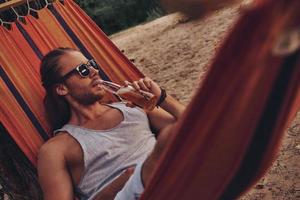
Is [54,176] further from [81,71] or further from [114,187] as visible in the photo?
[81,71]

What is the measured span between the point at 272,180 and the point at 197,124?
1.77m

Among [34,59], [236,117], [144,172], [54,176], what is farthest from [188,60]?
[236,117]

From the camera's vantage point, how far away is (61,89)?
2414 millimetres

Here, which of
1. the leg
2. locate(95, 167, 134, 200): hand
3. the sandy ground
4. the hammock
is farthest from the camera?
the sandy ground

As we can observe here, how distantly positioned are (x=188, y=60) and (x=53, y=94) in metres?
3.34

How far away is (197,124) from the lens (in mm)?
1217

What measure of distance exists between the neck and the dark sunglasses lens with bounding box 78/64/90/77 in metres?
0.15

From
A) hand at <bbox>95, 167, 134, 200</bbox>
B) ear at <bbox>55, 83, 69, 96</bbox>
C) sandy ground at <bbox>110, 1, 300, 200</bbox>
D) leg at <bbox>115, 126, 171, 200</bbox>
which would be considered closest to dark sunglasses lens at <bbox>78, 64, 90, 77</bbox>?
ear at <bbox>55, 83, 69, 96</bbox>

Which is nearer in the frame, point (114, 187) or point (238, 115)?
point (238, 115)

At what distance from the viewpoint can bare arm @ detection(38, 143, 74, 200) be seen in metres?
2.03

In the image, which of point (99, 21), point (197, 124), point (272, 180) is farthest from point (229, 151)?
point (99, 21)

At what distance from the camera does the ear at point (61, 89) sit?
7.89 feet

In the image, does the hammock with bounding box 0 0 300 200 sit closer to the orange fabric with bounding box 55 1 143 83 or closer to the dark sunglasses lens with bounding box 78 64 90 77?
the dark sunglasses lens with bounding box 78 64 90 77

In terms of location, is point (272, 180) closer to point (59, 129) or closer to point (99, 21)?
point (59, 129)
